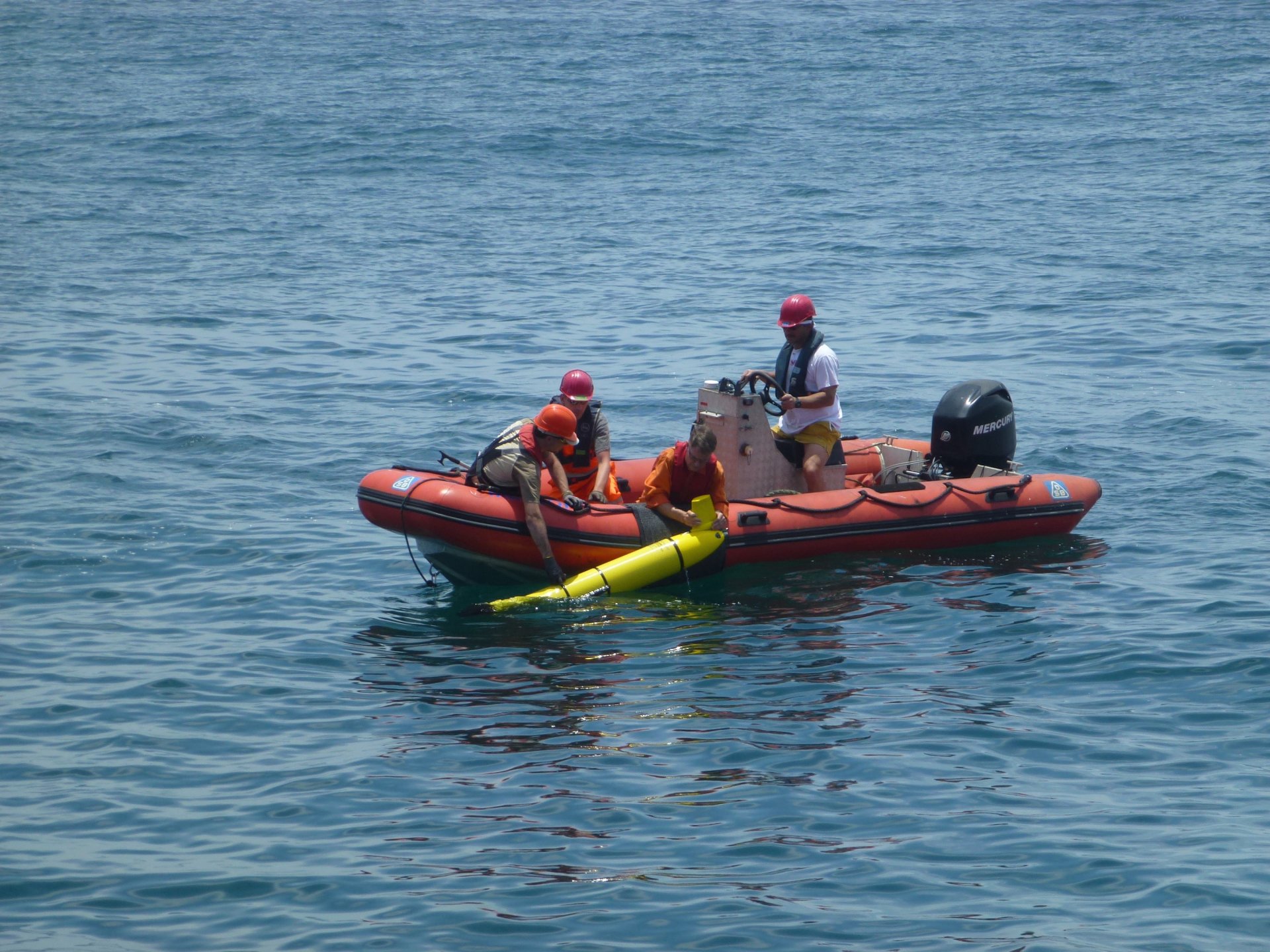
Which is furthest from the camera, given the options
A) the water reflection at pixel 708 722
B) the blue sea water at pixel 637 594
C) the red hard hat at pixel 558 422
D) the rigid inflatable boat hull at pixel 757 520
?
the rigid inflatable boat hull at pixel 757 520

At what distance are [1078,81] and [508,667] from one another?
25.8 meters

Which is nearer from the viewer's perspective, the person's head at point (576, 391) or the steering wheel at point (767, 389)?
the person's head at point (576, 391)

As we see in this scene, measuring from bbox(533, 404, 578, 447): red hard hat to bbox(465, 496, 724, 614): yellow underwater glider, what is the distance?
0.90m

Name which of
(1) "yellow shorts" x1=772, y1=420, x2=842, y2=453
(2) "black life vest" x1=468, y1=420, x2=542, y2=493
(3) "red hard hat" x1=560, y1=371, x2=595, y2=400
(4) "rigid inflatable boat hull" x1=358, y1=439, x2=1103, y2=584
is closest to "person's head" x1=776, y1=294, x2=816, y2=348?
(1) "yellow shorts" x1=772, y1=420, x2=842, y2=453

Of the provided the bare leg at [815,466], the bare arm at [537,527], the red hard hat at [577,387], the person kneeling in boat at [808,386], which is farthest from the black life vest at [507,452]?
the bare leg at [815,466]

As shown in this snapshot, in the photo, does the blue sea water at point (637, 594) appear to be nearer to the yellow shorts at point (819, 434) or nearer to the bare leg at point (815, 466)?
the bare leg at point (815, 466)

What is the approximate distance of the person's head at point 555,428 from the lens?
941 cm

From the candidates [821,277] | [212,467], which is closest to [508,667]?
[212,467]

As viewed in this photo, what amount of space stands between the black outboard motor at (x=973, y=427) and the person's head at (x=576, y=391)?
2.87 meters

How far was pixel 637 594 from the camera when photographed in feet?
32.4

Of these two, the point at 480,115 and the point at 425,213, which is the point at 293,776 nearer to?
the point at 425,213

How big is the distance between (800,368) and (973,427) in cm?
158

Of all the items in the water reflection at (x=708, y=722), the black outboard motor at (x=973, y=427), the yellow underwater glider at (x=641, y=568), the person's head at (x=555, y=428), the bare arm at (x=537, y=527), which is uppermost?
the person's head at (x=555, y=428)

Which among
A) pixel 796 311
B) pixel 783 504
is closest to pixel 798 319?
pixel 796 311
